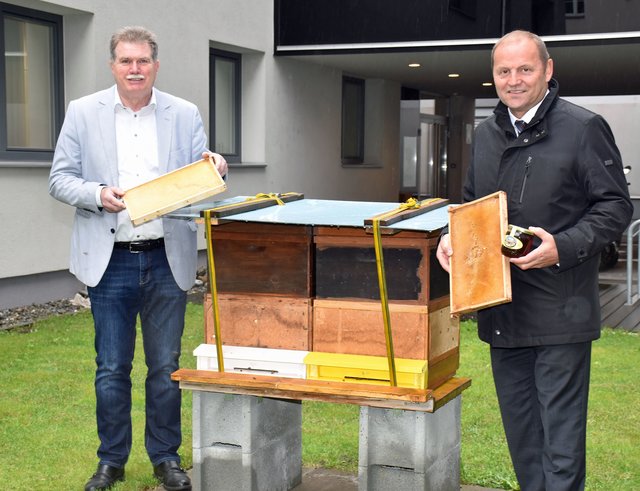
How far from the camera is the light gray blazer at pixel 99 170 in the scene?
14.9 ft

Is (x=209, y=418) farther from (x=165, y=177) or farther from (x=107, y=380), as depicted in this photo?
(x=165, y=177)

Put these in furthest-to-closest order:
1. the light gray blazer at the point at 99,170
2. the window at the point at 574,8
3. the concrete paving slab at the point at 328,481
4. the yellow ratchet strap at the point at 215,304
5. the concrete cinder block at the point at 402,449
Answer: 1. the window at the point at 574,8
2. the concrete paving slab at the point at 328,481
3. the light gray blazer at the point at 99,170
4. the yellow ratchet strap at the point at 215,304
5. the concrete cinder block at the point at 402,449

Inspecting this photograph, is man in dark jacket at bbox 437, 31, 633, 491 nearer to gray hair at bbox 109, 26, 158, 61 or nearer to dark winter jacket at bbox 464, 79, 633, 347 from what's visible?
dark winter jacket at bbox 464, 79, 633, 347

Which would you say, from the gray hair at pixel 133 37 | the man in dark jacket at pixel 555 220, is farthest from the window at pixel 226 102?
the man in dark jacket at pixel 555 220

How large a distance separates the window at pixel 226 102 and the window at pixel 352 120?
3.94 metres

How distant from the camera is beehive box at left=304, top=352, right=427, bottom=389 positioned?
3980 millimetres

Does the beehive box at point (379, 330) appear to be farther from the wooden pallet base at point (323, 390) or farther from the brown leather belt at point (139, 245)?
the brown leather belt at point (139, 245)

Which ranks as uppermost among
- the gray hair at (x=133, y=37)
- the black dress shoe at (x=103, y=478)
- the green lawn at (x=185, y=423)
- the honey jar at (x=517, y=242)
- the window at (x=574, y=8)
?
the window at (x=574, y=8)

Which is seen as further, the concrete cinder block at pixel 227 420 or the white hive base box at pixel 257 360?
the concrete cinder block at pixel 227 420

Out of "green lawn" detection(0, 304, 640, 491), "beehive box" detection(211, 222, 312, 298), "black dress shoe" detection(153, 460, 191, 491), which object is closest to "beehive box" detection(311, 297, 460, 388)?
"beehive box" detection(211, 222, 312, 298)

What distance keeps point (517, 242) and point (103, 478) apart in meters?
2.48

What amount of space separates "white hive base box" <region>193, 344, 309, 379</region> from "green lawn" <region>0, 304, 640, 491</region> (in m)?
0.94

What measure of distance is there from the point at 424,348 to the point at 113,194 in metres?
1.56

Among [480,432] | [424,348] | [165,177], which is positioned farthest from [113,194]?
[480,432]
